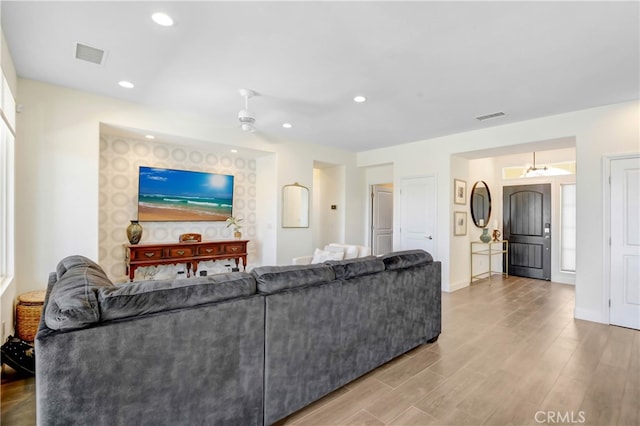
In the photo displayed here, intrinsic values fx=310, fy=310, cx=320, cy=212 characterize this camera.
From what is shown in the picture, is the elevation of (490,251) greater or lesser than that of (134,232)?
lesser

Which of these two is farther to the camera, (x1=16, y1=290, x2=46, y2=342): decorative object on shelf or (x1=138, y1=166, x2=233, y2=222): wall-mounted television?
(x1=138, y1=166, x2=233, y2=222): wall-mounted television

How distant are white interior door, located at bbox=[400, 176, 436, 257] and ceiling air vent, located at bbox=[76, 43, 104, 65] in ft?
16.0

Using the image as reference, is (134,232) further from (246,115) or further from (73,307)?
(73,307)

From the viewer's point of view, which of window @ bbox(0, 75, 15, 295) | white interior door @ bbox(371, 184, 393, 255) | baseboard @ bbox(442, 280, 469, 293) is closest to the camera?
window @ bbox(0, 75, 15, 295)

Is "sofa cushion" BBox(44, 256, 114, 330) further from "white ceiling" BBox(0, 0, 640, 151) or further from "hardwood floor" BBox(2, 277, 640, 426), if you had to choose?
"white ceiling" BBox(0, 0, 640, 151)

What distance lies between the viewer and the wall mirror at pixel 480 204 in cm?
619

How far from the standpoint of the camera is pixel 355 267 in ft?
7.55

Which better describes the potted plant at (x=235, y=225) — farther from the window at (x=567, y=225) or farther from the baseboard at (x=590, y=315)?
the window at (x=567, y=225)

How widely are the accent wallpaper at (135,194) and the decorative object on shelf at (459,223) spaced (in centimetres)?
393

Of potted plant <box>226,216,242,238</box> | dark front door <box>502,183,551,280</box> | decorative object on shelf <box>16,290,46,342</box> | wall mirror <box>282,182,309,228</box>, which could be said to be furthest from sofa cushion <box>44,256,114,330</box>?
dark front door <box>502,183,551,280</box>

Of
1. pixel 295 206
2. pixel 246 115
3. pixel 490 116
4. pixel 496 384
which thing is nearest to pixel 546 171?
pixel 490 116

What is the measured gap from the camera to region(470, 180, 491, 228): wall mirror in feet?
20.3

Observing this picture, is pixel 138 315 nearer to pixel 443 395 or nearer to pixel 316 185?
pixel 443 395

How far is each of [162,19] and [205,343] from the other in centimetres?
223
